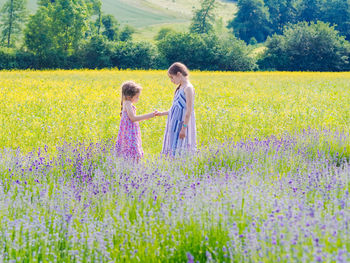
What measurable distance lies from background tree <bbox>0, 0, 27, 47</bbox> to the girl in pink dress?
5545 centimetres

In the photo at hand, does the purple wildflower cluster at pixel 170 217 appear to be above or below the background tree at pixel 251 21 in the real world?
below

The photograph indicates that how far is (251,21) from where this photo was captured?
83.4 m

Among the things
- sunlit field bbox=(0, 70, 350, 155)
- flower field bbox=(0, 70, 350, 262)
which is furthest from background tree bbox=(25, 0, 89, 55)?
flower field bbox=(0, 70, 350, 262)

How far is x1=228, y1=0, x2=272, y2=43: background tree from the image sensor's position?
82.4m

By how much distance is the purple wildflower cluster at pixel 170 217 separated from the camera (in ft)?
8.99

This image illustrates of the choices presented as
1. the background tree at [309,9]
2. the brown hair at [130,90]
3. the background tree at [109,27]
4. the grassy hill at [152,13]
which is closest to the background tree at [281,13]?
the background tree at [309,9]

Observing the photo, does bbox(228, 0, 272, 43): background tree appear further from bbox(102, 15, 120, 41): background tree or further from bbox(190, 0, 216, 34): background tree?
bbox(102, 15, 120, 41): background tree

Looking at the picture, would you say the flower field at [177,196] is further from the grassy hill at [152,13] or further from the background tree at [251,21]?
the grassy hill at [152,13]

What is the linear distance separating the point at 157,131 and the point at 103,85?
12.1m

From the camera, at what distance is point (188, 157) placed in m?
5.47

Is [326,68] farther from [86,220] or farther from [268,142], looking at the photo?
[86,220]

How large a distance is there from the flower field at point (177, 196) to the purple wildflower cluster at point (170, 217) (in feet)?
0.05

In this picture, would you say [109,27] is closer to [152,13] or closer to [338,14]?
[338,14]

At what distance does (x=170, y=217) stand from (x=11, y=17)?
60.1 m
